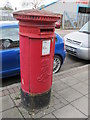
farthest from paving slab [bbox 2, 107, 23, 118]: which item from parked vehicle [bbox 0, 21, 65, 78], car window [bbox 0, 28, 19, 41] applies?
car window [bbox 0, 28, 19, 41]

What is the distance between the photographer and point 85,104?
9.07 ft

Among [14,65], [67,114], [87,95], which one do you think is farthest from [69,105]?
[14,65]

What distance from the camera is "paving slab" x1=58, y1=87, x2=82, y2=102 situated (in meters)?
2.92

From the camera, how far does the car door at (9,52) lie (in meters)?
3.32

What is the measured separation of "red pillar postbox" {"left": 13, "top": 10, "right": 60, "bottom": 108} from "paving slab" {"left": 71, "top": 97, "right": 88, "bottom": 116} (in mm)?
616

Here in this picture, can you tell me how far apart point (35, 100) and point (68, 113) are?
65 cm

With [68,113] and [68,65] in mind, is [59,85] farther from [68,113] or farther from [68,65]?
[68,65]

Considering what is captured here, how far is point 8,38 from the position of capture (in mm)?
3453

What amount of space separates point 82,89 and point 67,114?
99 centimetres

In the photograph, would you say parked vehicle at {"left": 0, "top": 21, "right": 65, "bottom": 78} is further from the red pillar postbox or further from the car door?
the red pillar postbox

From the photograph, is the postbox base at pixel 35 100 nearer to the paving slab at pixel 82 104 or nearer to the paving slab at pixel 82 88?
the paving slab at pixel 82 104

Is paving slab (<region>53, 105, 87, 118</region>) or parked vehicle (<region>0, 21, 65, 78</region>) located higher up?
parked vehicle (<region>0, 21, 65, 78</region>)

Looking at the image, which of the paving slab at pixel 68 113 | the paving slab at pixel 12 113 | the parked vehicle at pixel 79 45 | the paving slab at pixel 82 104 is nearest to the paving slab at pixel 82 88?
the paving slab at pixel 82 104

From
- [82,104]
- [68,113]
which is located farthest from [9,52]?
[82,104]
